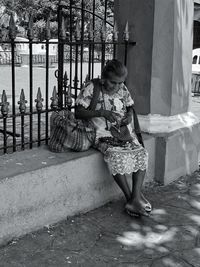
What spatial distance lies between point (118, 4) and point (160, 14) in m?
0.55

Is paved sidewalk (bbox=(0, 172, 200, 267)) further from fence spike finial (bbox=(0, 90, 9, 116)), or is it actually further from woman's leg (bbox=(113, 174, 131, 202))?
fence spike finial (bbox=(0, 90, 9, 116))

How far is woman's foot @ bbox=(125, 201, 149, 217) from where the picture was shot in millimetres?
4055

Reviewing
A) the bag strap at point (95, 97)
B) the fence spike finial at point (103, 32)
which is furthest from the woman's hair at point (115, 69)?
the fence spike finial at point (103, 32)

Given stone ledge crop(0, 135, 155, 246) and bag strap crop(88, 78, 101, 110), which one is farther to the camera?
bag strap crop(88, 78, 101, 110)

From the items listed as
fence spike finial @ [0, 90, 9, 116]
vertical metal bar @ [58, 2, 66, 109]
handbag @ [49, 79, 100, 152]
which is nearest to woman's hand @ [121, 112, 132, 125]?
handbag @ [49, 79, 100, 152]

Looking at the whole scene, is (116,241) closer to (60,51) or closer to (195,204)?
(195,204)

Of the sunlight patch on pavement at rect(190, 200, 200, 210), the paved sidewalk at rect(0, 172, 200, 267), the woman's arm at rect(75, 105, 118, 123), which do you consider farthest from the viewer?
the sunlight patch on pavement at rect(190, 200, 200, 210)

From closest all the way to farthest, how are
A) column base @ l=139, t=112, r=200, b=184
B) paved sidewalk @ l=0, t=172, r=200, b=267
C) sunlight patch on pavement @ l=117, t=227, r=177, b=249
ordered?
paved sidewalk @ l=0, t=172, r=200, b=267 < sunlight patch on pavement @ l=117, t=227, r=177, b=249 < column base @ l=139, t=112, r=200, b=184

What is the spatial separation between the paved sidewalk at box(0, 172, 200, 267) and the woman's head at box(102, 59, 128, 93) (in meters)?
1.23

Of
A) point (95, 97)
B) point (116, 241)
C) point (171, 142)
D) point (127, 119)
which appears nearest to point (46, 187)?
point (116, 241)

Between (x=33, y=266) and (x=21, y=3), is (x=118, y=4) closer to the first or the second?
(x=33, y=266)

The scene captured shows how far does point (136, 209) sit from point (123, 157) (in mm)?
488

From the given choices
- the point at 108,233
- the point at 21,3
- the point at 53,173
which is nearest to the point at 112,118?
the point at 53,173

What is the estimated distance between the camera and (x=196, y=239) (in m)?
3.75
